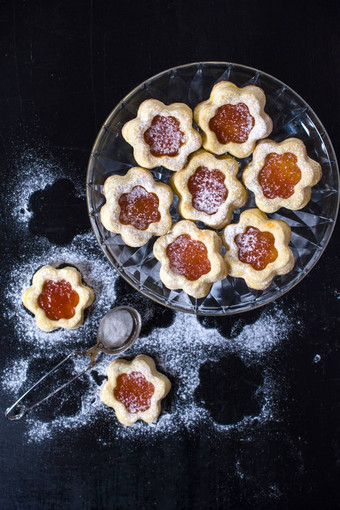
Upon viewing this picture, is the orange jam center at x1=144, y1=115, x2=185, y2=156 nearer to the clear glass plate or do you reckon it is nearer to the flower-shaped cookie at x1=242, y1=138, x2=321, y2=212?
the clear glass plate

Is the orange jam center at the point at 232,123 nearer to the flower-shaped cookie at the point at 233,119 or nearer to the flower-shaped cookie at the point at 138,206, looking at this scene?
the flower-shaped cookie at the point at 233,119

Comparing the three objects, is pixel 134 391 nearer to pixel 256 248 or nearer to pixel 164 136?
pixel 256 248

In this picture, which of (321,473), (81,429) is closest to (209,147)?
(81,429)

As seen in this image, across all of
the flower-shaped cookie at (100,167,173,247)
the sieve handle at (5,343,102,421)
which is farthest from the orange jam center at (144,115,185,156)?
the sieve handle at (5,343,102,421)

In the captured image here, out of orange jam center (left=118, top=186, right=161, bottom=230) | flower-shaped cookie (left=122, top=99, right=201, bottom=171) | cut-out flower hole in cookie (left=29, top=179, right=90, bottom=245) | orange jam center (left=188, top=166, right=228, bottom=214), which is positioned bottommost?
cut-out flower hole in cookie (left=29, top=179, right=90, bottom=245)

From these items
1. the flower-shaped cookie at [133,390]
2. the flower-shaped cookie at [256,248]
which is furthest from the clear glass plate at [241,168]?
the flower-shaped cookie at [133,390]

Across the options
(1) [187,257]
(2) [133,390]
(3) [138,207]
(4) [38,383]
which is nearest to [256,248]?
(1) [187,257]
